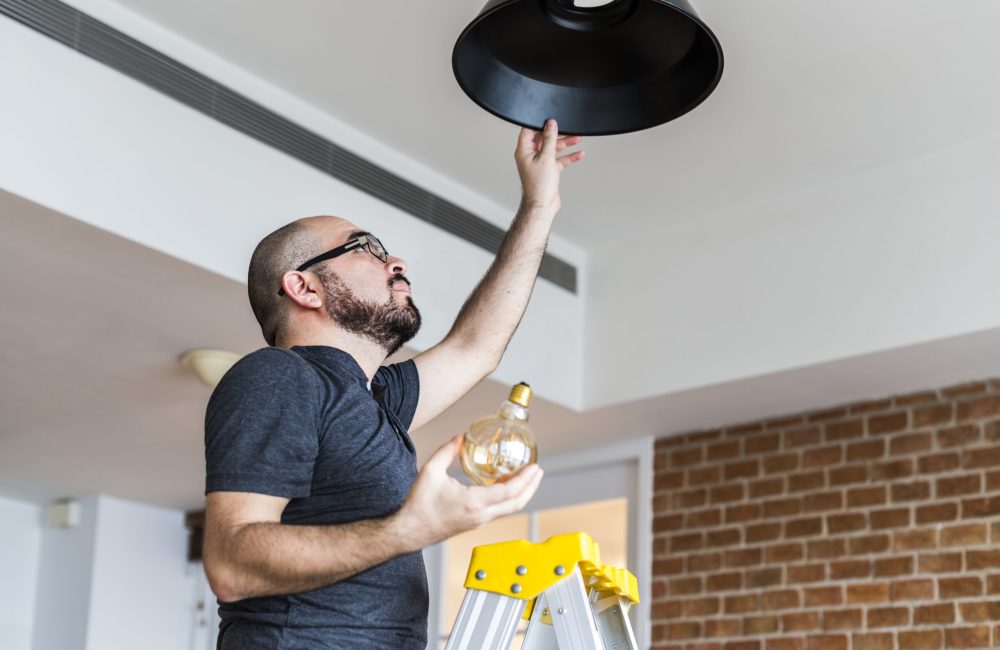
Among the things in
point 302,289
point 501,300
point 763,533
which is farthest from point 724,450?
point 302,289

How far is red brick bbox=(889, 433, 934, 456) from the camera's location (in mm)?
3625

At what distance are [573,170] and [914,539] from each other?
142cm

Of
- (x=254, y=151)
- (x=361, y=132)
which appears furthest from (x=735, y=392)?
(x=254, y=151)

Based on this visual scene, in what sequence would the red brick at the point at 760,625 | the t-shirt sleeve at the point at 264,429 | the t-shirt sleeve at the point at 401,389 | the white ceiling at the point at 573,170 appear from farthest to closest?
the red brick at the point at 760,625
the white ceiling at the point at 573,170
the t-shirt sleeve at the point at 401,389
the t-shirt sleeve at the point at 264,429

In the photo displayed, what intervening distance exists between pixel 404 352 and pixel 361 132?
609 millimetres

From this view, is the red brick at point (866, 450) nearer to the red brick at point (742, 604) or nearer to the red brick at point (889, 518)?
the red brick at point (889, 518)

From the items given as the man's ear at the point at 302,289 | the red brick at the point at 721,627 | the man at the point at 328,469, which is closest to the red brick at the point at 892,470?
the red brick at the point at 721,627

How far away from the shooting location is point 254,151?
3078 millimetres

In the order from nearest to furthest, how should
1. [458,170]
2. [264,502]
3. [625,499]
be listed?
1. [264,502]
2. [458,170]
3. [625,499]

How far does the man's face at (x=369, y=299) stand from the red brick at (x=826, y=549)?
2.41m

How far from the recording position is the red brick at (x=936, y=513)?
A: 3523 mm

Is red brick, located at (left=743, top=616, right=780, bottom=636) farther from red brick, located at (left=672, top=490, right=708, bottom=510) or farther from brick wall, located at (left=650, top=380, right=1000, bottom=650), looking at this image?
red brick, located at (left=672, top=490, right=708, bottom=510)

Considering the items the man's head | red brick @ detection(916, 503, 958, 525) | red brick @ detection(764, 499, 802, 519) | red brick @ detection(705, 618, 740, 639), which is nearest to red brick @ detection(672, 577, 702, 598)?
red brick @ detection(705, 618, 740, 639)

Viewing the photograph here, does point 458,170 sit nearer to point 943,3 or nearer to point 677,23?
point 943,3
